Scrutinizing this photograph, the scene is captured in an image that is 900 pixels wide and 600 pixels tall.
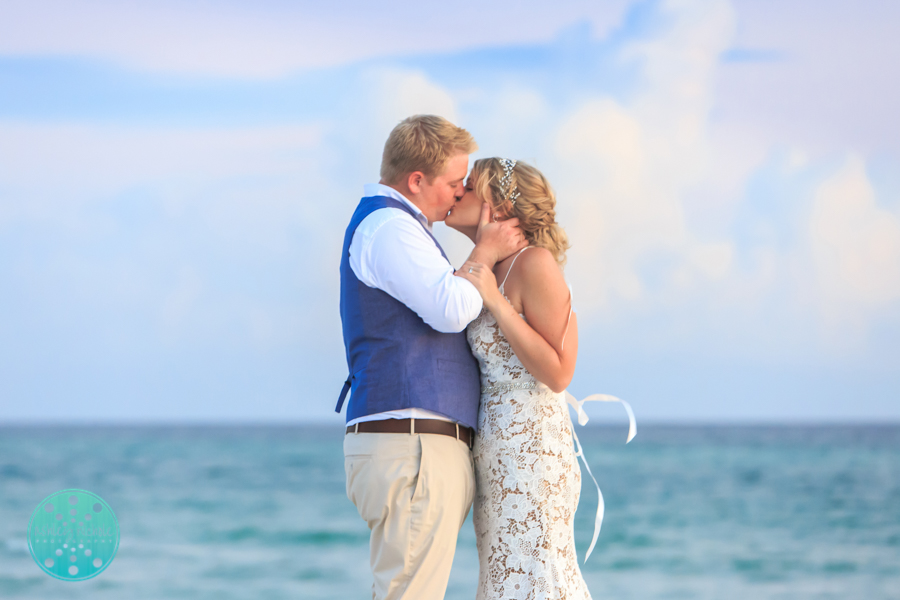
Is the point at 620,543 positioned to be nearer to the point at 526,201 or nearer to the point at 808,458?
the point at 526,201

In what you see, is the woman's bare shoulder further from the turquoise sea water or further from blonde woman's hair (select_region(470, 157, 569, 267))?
the turquoise sea water

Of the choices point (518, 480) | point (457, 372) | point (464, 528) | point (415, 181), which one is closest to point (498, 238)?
point (415, 181)

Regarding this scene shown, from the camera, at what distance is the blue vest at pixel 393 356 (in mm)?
2273

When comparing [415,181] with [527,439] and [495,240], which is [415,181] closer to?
[495,240]

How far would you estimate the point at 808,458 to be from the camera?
20.8 metres

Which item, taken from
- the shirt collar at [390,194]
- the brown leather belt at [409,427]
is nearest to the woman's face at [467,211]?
the shirt collar at [390,194]

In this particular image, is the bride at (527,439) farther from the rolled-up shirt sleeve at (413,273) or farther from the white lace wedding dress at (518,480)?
the rolled-up shirt sleeve at (413,273)

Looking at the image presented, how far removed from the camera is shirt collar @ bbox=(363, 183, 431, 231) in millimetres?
2463

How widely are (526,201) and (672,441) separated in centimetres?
2620

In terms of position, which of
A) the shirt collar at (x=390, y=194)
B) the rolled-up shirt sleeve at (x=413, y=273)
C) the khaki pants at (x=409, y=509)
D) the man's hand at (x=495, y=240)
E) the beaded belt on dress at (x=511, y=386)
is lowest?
the khaki pants at (x=409, y=509)

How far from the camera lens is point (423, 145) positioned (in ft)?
8.03

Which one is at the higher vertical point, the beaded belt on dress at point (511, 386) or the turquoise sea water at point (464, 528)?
the beaded belt on dress at point (511, 386)

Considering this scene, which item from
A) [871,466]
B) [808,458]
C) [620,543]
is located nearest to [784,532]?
[620,543]

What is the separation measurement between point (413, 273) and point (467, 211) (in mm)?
497
